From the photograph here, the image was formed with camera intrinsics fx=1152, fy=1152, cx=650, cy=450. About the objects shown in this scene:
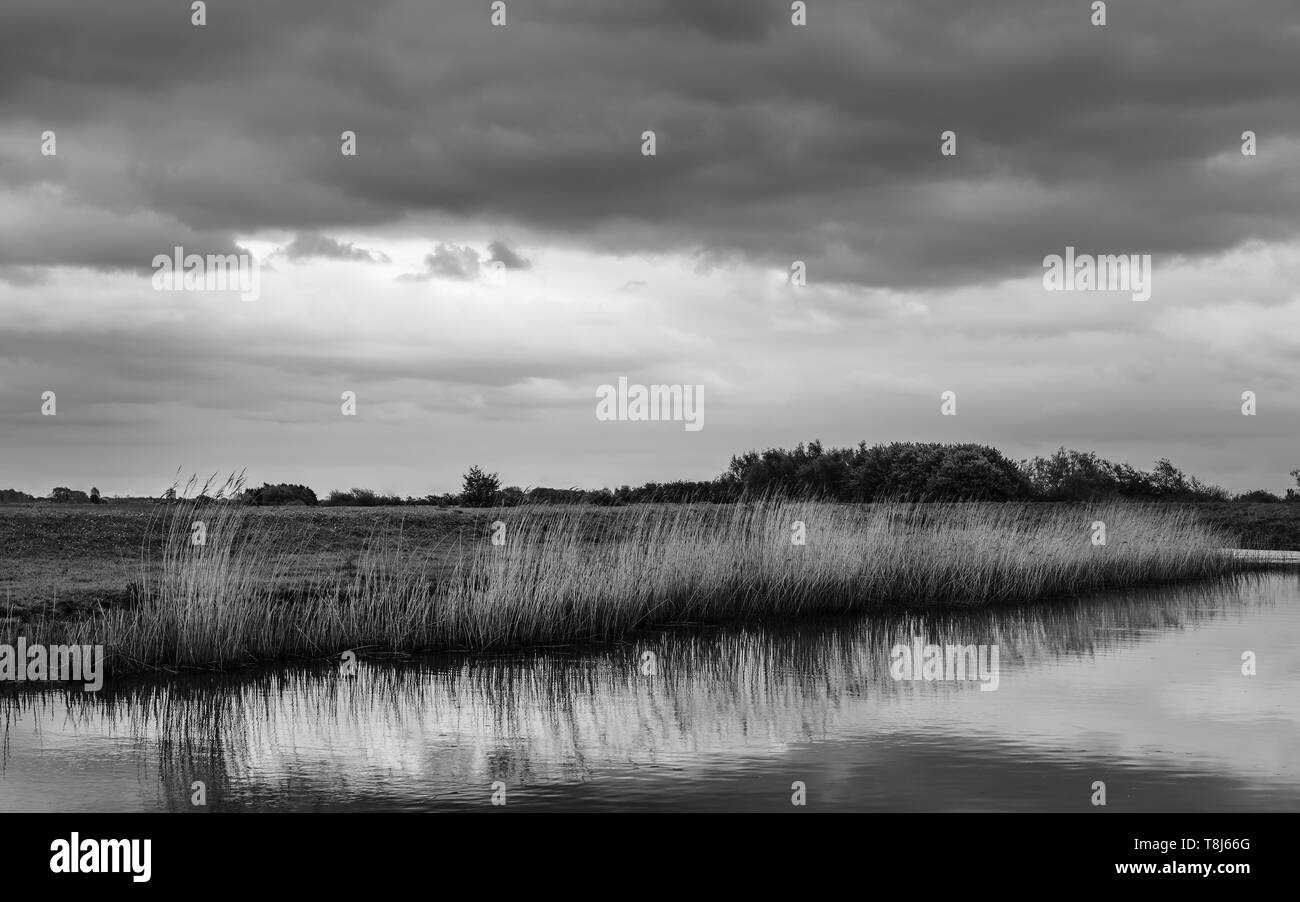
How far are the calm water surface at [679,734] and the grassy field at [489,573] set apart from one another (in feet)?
2.28

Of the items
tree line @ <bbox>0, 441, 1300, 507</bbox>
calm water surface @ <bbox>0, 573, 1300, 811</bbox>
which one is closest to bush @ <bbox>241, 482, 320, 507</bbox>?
tree line @ <bbox>0, 441, 1300, 507</bbox>

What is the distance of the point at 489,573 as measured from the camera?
44.1 ft

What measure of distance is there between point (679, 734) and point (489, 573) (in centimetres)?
547

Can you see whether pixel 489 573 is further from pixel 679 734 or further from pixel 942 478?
pixel 942 478

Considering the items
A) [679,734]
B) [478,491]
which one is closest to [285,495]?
[478,491]

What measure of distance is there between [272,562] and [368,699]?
7582 mm

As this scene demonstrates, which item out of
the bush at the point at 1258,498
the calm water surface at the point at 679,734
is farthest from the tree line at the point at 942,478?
the calm water surface at the point at 679,734

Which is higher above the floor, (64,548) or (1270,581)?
(64,548)

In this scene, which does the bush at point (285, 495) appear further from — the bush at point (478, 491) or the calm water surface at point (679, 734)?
the calm water surface at point (679, 734)

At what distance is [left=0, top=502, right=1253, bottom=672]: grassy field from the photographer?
11664mm
